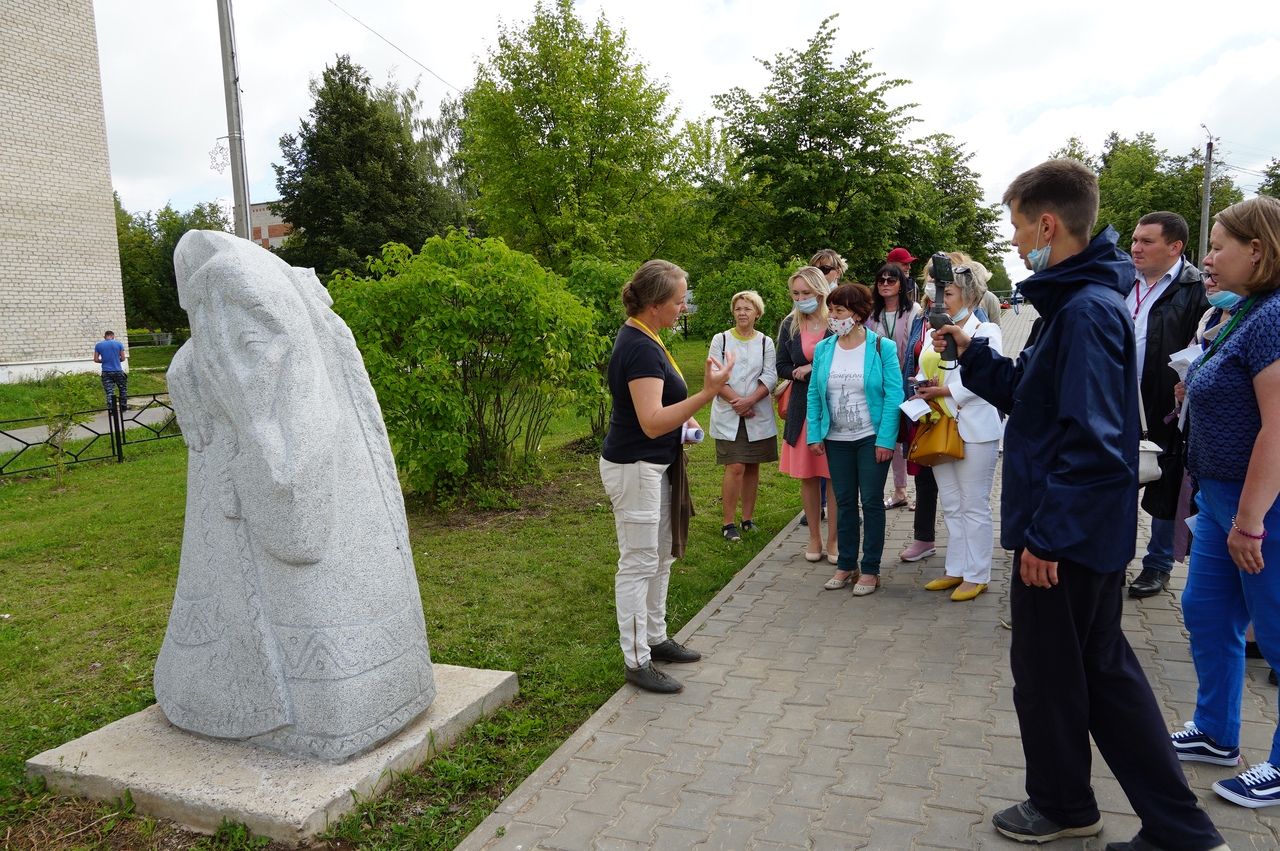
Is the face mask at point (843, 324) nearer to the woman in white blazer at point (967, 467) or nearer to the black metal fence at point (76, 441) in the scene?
the woman in white blazer at point (967, 467)

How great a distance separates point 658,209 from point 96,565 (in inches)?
887

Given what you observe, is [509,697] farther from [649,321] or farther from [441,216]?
[441,216]

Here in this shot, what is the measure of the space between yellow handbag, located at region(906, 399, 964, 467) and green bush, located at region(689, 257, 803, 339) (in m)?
9.78

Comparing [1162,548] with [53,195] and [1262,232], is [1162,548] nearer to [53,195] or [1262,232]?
[1262,232]

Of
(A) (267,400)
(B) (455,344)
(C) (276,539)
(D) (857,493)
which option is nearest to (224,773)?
(C) (276,539)

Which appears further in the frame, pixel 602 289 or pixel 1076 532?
pixel 602 289

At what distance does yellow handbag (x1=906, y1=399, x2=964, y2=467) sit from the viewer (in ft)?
16.8

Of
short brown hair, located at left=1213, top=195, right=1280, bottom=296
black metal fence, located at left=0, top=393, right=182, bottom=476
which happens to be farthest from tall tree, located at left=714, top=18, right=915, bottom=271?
short brown hair, located at left=1213, top=195, right=1280, bottom=296

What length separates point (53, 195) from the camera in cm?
2178

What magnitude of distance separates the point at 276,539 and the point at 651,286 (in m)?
2.03

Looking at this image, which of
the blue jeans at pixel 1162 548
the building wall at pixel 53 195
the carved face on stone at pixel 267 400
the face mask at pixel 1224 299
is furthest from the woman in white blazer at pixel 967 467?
the building wall at pixel 53 195

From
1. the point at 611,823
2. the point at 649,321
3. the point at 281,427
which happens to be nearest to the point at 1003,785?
the point at 611,823

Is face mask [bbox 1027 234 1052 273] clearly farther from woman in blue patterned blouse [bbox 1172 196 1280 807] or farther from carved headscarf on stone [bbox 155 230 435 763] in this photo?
carved headscarf on stone [bbox 155 230 435 763]

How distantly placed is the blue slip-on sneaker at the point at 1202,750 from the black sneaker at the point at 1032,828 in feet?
2.24
